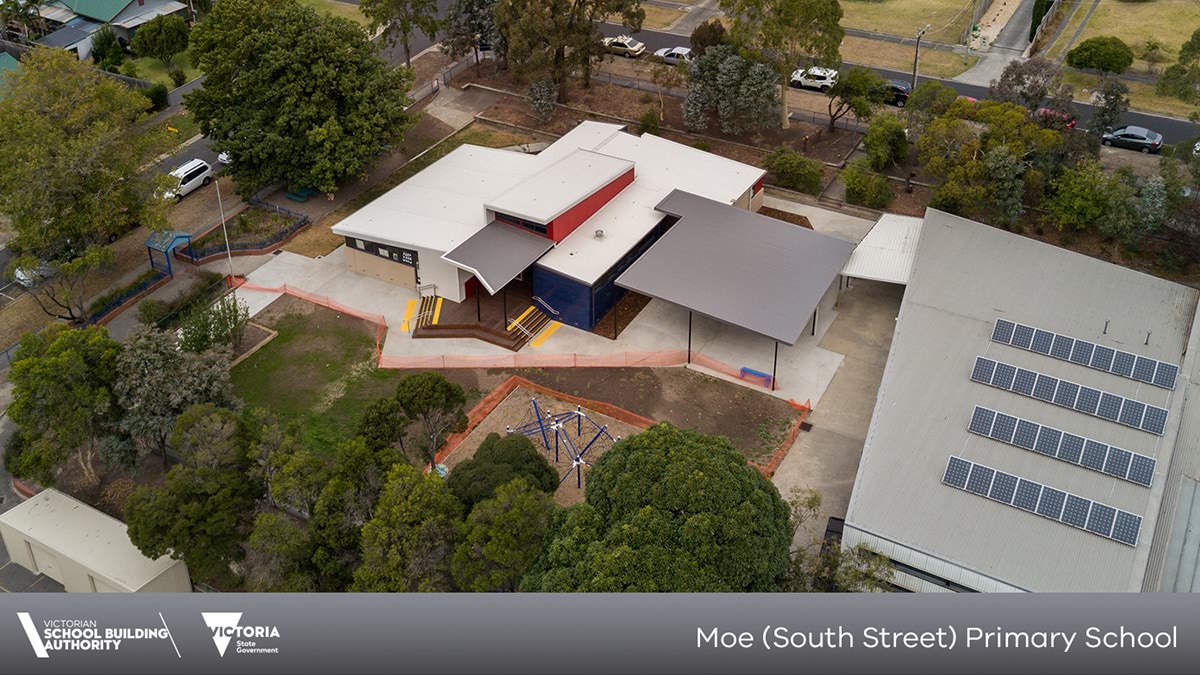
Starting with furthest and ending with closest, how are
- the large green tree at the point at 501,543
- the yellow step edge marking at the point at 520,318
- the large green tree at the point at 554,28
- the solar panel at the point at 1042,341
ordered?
1. the large green tree at the point at 554,28
2. the yellow step edge marking at the point at 520,318
3. the solar panel at the point at 1042,341
4. the large green tree at the point at 501,543

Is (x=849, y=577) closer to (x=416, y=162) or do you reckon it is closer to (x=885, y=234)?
(x=885, y=234)

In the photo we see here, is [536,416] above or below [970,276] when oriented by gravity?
below

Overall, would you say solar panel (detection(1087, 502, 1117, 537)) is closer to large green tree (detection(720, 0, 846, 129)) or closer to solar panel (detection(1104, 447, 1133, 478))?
solar panel (detection(1104, 447, 1133, 478))

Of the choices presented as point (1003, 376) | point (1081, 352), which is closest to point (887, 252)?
point (1081, 352)

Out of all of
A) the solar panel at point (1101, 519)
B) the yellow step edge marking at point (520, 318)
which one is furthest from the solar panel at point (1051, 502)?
the yellow step edge marking at point (520, 318)

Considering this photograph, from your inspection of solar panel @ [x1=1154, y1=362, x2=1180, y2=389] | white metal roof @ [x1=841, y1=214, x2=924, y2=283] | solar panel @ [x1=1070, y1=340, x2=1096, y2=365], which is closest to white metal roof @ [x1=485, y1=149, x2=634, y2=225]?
white metal roof @ [x1=841, y1=214, x2=924, y2=283]

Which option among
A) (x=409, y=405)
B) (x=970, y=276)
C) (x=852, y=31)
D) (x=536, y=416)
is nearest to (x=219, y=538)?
(x=409, y=405)

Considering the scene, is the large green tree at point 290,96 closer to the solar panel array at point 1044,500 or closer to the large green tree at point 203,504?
the large green tree at point 203,504

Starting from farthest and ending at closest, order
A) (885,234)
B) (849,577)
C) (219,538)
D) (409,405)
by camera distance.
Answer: (885,234) < (409,405) < (219,538) < (849,577)
